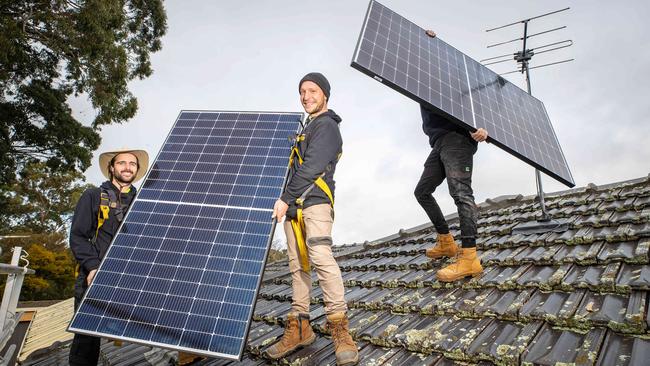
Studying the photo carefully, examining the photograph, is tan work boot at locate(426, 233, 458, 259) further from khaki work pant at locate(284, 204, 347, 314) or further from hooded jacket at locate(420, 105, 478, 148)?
khaki work pant at locate(284, 204, 347, 314)

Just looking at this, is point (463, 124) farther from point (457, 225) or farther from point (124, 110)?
point (124, 110)

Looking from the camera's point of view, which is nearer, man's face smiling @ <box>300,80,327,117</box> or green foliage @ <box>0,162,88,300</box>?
man's face smiling @ <box>300,80,327,117</box>

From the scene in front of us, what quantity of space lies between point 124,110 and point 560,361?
51.2 feet

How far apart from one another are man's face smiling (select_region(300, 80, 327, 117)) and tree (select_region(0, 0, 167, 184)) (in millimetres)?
A: 11101

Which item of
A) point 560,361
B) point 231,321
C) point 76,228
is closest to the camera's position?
point 560,361

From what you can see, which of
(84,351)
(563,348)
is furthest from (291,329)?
(563,348)

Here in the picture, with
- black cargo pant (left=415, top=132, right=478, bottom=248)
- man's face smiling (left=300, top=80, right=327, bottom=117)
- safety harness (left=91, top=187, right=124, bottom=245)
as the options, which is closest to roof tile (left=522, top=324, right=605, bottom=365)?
black cargo pant (left=415, top=132, right=478, bottom=248)

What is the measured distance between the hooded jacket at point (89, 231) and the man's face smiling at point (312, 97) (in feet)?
6.79

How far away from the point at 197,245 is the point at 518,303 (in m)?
2.60

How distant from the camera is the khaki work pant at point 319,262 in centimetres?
284

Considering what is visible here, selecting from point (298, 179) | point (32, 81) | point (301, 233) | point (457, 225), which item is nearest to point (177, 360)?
point (301, 233)

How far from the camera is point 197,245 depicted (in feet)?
10.2

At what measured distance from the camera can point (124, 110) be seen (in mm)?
14297

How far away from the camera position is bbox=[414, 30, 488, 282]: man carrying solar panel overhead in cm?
371
